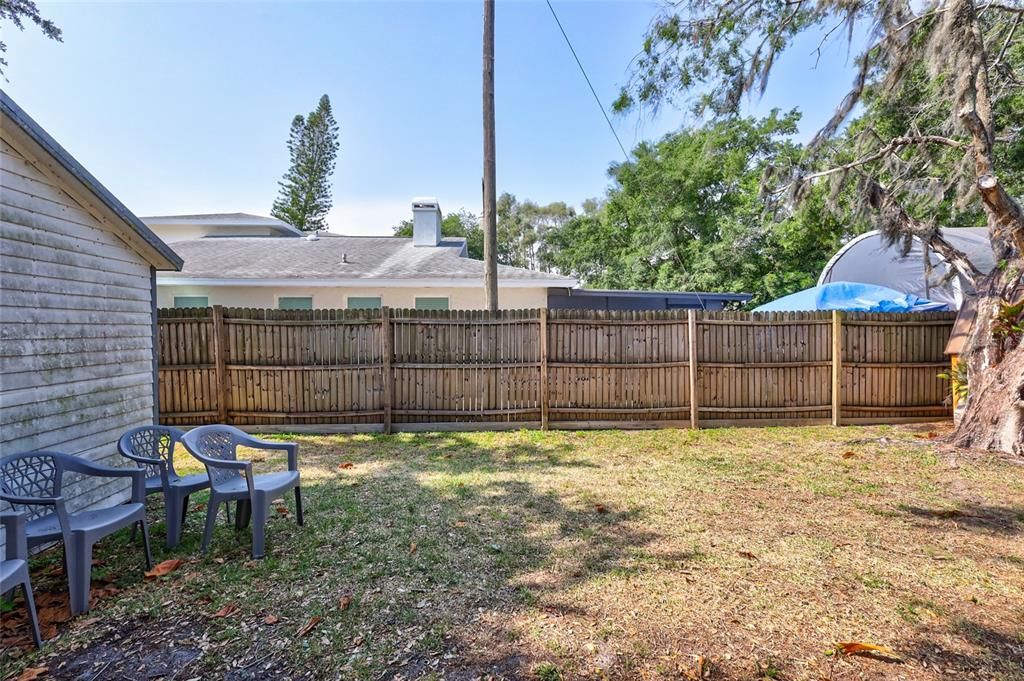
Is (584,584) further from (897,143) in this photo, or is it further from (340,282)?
(340,282)

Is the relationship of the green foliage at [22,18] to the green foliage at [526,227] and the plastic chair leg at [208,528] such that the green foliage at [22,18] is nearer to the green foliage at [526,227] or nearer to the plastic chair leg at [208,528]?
the plastic chair leg at [208,528]

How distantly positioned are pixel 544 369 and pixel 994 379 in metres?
5.67

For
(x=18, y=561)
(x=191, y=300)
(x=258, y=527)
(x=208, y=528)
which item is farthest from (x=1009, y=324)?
(x=191, y=300)

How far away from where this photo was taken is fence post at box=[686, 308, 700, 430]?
7.69m

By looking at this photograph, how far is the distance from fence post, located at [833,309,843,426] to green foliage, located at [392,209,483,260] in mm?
32044

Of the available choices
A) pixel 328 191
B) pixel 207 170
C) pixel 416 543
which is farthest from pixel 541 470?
pixel 328 191

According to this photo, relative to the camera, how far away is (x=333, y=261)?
40.2 feet

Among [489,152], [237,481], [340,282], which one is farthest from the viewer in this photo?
[340,282]

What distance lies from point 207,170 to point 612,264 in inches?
759

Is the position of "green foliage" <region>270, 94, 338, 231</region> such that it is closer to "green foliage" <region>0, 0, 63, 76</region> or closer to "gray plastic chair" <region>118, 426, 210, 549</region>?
"green foliage" <region>0, 0, 63, 76</region>

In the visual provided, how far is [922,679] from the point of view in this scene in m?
2.22

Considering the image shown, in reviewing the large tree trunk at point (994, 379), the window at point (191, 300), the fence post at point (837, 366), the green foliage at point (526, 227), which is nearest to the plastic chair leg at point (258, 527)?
the large tree trunk at point (994, 379)

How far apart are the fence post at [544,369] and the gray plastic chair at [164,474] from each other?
4782 mm

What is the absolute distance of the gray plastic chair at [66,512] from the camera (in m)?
2.80
